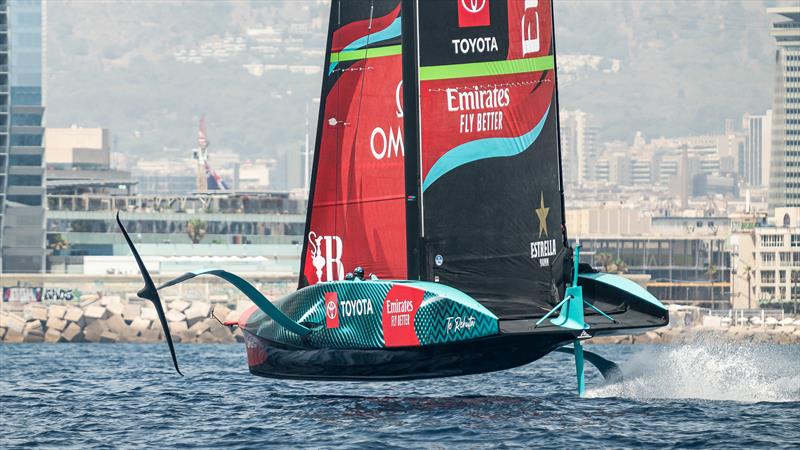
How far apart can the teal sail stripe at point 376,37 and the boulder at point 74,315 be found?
49.0 meters

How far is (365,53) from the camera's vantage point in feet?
111

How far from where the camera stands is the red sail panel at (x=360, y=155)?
3319 centimetres

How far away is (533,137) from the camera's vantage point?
32031 millimetres

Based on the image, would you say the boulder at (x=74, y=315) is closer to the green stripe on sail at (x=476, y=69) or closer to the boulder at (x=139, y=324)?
the boulder at (x=139, y=324)

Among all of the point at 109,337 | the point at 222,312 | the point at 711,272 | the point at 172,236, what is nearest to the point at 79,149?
the point at 172,236

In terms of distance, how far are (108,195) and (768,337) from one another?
194 feet

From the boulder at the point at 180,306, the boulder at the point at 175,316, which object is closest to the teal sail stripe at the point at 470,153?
the boulder at the point at 175,316

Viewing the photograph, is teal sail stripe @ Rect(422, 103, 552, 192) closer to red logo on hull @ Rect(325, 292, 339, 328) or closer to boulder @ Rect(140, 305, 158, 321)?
red logo on hull @ Rect(325, 292, 339, 328)

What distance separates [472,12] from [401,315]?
19.0 ft

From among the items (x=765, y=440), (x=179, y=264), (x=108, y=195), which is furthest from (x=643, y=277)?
(x=765, y=440)

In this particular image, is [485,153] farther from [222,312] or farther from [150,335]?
[222,312]

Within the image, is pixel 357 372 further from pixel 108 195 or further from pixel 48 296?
pixel 108 195

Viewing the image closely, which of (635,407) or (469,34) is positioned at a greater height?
(469,34)

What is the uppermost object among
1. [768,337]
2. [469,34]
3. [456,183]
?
[469,34]
